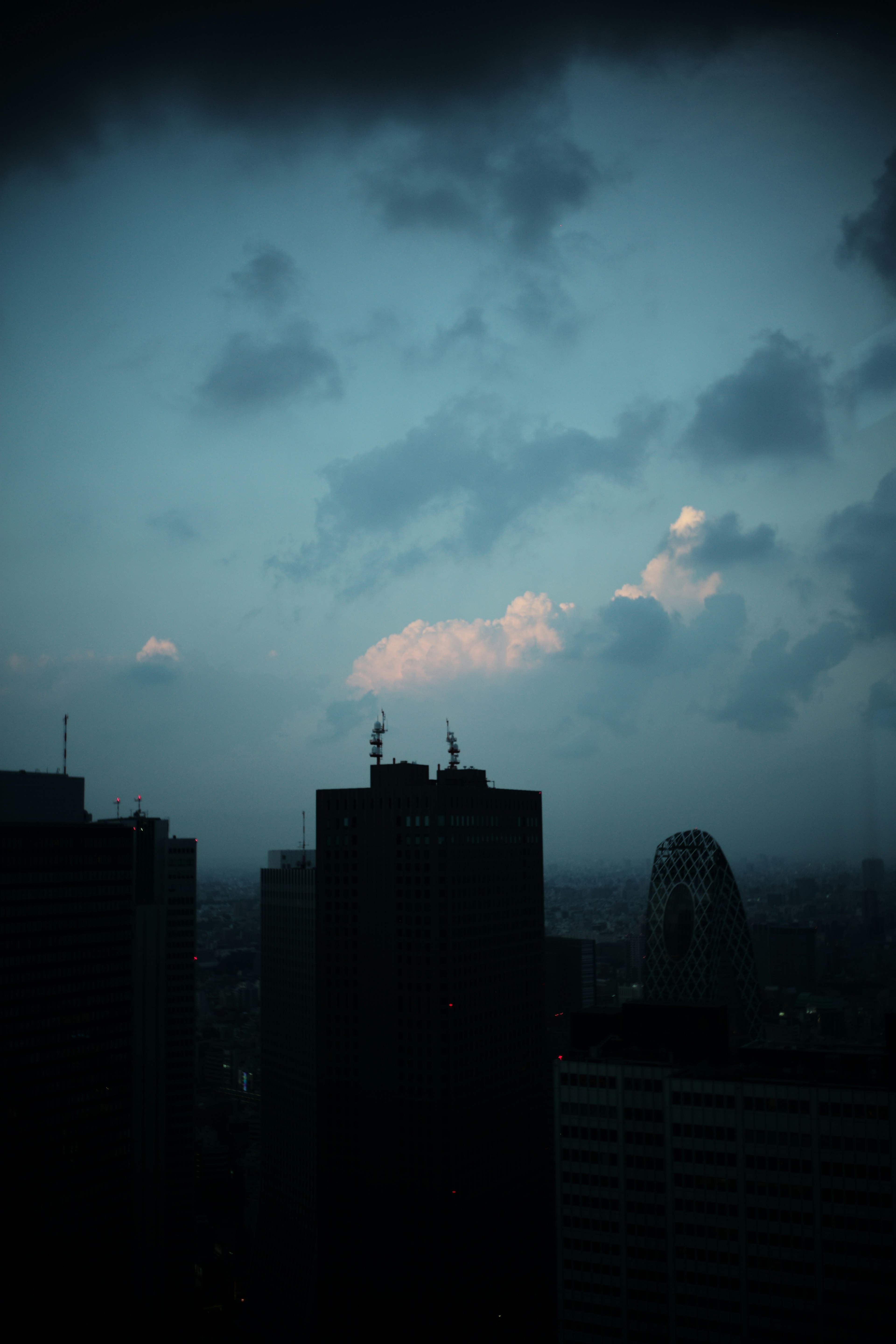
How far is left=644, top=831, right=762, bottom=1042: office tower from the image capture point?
6669cm

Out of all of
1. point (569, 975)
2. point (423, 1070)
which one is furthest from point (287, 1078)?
point (423, 1070)

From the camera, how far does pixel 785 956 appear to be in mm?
55969

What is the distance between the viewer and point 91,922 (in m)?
58.3

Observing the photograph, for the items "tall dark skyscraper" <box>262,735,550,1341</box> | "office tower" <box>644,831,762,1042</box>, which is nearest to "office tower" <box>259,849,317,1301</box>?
"tall dark skyscraper" <box>262,735,550,1341</box>

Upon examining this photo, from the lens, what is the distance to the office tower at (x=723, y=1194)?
117ft

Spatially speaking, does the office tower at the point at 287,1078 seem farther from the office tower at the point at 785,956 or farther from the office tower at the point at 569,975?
the office tower at the point at 785,956

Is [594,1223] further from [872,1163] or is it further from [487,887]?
[487,887]

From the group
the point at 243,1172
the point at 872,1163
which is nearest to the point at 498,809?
the point at 872,1163

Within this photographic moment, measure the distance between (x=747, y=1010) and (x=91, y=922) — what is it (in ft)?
136

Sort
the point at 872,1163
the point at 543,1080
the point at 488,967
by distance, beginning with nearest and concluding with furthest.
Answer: the point at 872,1163 < the point at 488,967 < the point at 543,1080

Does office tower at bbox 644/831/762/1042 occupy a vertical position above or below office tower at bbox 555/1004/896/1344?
above

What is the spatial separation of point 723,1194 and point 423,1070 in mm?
23136

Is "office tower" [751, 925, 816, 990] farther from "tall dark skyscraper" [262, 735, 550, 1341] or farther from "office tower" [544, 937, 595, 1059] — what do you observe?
"office tower" [544, 937, 595, 1059]

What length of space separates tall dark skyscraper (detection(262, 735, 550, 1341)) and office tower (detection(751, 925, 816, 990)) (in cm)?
1529
